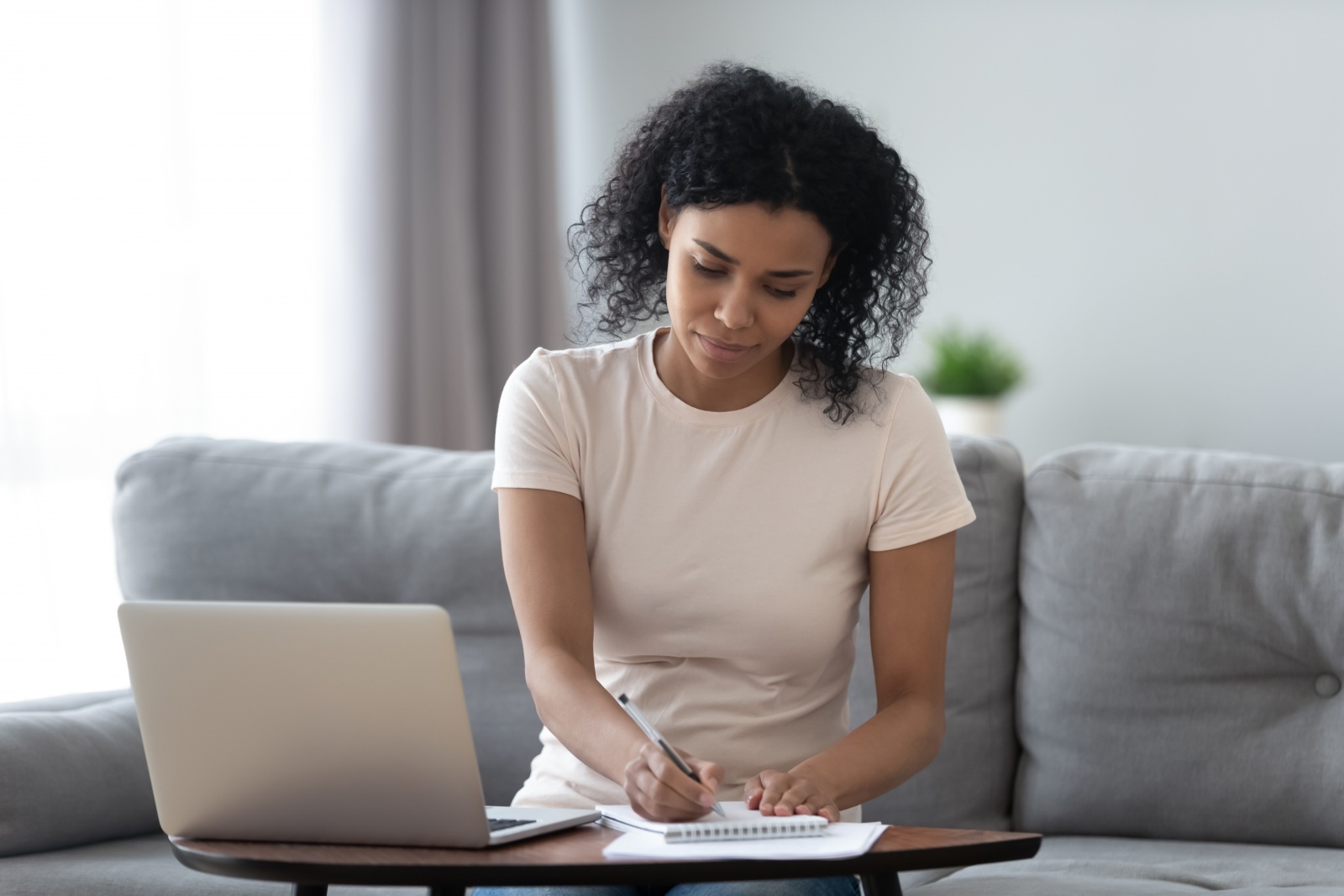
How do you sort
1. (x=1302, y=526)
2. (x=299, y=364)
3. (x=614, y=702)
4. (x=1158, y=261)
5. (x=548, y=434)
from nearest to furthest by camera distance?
(x=614, y=702) < (x=548, y=434) < (x=1302, y=526) < (x=299, y=364) < (x=1158, y=261)

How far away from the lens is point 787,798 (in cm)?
95

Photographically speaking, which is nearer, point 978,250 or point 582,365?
point 582,365

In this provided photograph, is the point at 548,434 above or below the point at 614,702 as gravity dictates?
above

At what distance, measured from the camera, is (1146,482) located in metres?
1.55

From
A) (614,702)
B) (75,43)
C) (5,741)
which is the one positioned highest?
(75,43)

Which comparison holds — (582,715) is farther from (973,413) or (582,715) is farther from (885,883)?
(973,413)

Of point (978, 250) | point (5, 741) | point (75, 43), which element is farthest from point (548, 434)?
point (978, 250)

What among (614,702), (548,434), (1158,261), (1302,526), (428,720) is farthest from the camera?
(1158,261)

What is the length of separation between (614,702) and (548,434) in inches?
11.0

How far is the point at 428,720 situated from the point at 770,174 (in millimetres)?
578

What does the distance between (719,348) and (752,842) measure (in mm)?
490

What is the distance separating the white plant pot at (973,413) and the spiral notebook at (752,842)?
2207mm

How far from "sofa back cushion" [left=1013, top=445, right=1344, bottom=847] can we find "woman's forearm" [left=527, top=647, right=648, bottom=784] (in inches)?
26.6

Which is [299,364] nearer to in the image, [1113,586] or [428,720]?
[1113,586]
